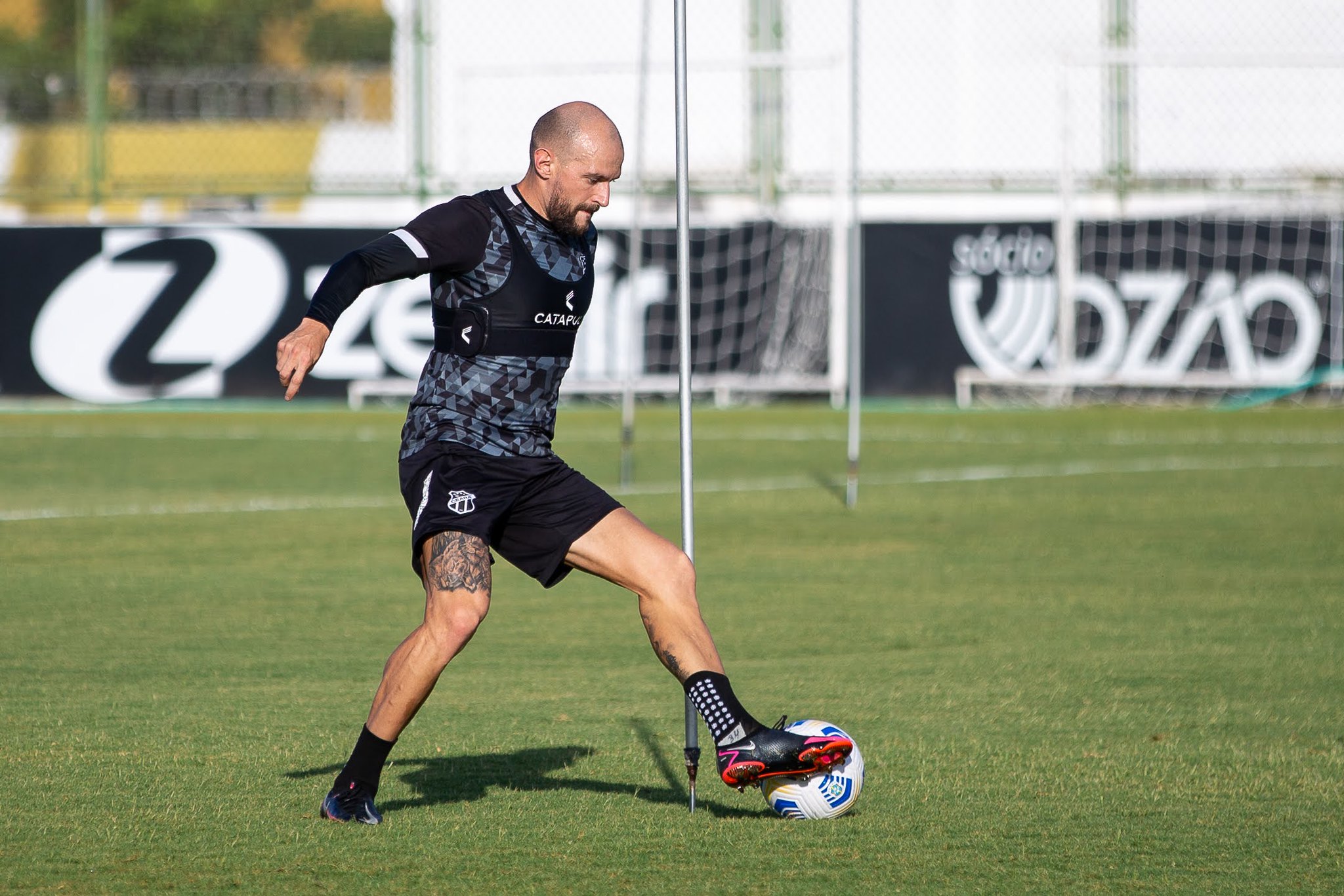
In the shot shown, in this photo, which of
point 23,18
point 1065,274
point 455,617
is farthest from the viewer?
point 23,18

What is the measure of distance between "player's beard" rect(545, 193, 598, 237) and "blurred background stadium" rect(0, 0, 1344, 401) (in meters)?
15.5

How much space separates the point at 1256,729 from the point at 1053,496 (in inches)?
281

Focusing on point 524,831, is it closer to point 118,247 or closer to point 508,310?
point 508,310

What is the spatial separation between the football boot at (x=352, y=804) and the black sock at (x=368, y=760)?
2cm

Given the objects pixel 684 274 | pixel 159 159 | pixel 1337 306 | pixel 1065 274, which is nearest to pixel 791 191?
pixel 1065 274

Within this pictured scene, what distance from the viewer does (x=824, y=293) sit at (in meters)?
22.9

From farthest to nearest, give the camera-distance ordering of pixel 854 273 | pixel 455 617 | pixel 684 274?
pixel 854 273
pixel 684 274
pixel 455 617

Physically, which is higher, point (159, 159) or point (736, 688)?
point (159, 159)

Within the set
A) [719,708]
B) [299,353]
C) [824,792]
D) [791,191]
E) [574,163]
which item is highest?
[791,191]

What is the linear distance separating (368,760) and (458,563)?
0.62m

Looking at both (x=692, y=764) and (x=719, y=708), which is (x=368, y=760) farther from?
(x=719, y=708)

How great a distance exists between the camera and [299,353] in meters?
4.48

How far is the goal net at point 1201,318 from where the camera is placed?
72.4ft

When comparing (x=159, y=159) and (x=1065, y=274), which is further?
(x=159, y=159)
